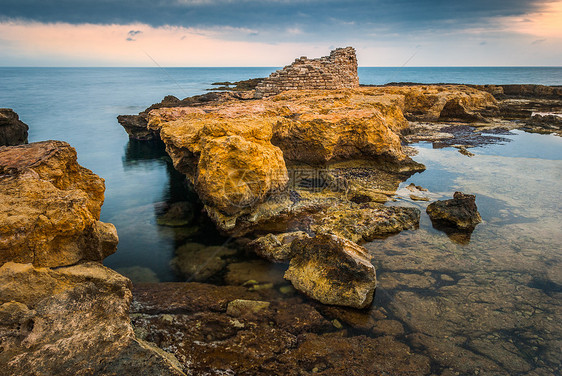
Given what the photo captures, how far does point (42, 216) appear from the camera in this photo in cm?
370

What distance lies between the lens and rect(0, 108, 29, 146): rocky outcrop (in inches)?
521

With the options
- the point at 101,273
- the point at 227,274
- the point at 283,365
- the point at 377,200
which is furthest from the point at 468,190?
the point at 101,273

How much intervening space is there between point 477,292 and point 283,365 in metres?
3.77

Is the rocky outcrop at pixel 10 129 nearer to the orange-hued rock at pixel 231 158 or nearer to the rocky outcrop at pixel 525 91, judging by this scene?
the orange-hued rock at pixel 231 158

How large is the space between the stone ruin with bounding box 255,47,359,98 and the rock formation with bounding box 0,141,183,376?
1208cm

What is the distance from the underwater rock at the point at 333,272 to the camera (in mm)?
5211

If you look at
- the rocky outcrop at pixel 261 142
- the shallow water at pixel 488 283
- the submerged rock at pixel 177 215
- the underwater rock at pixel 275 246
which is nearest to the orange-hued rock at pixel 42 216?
Answer: the underwater rock at pixel 275 246

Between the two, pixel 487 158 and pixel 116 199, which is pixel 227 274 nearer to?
pixel 116 199

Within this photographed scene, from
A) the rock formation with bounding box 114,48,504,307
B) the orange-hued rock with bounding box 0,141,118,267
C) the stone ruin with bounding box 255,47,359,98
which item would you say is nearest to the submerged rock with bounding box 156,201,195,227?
the rock formation with bounding box 114,48,504,307

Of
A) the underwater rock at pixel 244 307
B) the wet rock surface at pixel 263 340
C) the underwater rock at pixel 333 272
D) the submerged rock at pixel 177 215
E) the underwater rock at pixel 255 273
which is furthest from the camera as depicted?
the submerged rock at pixel 177 215

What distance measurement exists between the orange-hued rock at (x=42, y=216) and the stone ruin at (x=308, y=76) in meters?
11.9

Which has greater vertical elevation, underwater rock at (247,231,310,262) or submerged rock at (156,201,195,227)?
underwater rock at (247,231,310,262)

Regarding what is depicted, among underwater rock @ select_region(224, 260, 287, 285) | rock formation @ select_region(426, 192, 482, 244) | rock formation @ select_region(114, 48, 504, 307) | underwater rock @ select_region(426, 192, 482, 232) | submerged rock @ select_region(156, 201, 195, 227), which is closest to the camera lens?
rock formation @ select_region(114, 48, 504, 307)

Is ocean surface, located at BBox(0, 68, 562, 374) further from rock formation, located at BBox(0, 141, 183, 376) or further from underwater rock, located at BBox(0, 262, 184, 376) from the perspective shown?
underwater rock, located at BBox(0, 262, 184, 376)
